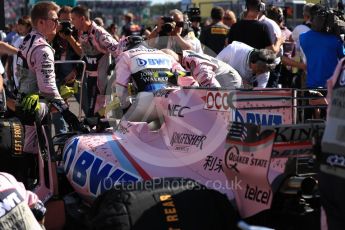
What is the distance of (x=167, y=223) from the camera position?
3020 millimetres

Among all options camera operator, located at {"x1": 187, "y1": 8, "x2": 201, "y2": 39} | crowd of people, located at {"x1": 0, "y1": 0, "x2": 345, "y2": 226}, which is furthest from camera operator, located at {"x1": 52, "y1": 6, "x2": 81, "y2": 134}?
camera operator, located at {"x1": 187, "y1": 8, "x2": 201, "y2": 39}

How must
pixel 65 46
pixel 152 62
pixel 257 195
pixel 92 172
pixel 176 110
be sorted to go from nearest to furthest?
pixel 257 195 < pixel 176 110 < pixel 92 172 < pixel 152 62 < pixel 65 46

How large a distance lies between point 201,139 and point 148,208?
0.70 meters

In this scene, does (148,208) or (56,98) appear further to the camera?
(56,98)

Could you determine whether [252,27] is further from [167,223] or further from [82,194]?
[167,223]

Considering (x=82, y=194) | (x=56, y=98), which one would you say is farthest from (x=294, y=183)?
Result: (x=56, y=98)

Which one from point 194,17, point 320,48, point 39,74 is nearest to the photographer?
point 39,74

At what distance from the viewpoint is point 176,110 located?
12.6 ft

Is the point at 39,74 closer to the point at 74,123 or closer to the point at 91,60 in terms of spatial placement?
the point at 74,123

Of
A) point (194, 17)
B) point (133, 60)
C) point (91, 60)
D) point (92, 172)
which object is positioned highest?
point (133, 60)

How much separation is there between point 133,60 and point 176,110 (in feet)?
6.15

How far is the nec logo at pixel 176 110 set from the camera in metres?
3.80

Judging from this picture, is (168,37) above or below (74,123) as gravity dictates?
above

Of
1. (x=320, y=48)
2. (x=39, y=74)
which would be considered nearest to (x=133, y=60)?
(x=39, y=74)
